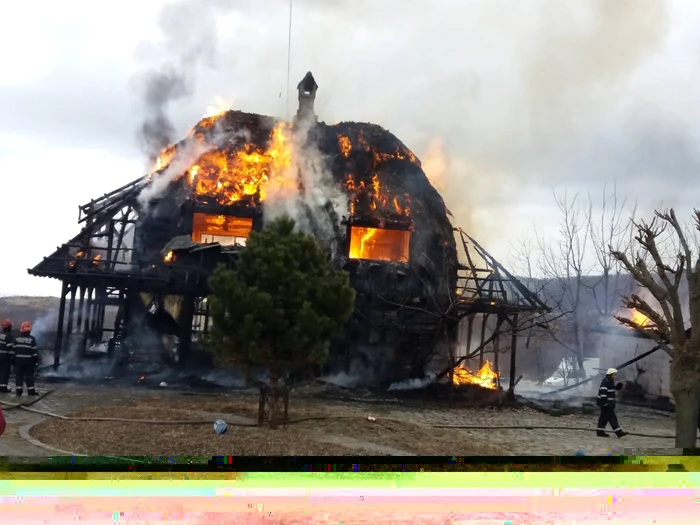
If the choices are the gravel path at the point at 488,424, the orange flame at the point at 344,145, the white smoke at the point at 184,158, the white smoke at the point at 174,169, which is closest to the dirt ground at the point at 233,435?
the gravel path at the point at 488,424

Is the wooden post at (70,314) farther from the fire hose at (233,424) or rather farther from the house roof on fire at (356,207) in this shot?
the fire hose at (233,424)

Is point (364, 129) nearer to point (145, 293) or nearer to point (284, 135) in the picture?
Result: point (284, 135)

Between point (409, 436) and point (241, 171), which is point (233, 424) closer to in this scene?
point (409, 436)

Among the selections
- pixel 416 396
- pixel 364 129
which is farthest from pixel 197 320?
pixel 364 129

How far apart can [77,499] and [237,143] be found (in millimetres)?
17590

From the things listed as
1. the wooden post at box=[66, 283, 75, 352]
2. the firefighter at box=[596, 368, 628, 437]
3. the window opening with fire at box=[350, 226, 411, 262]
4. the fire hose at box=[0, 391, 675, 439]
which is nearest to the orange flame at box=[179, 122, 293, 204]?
the window opening with fire at box=[350, 226, 411, 262]

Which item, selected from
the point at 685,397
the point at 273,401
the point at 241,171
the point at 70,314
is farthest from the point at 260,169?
the point at 685,397

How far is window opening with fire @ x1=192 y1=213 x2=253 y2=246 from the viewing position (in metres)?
20.8

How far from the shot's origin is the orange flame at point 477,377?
780 inches

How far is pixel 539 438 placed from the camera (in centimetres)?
1344

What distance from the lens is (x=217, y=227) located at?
21.1m

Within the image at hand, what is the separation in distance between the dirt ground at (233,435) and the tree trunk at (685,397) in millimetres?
3541

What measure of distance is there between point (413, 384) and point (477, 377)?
2249mm

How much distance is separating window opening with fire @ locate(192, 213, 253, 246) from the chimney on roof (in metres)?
6.72
